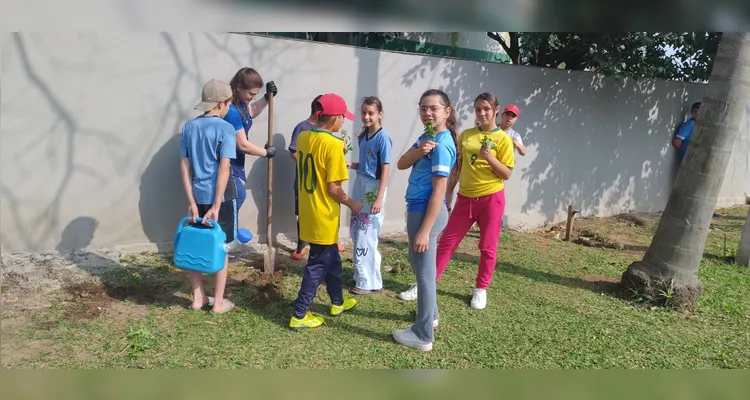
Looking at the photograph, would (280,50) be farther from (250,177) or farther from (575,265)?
(575,265)

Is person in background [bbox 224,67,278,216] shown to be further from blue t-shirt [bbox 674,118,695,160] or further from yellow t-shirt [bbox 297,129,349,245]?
blue t-shirt [bbox 674,118,695,160]

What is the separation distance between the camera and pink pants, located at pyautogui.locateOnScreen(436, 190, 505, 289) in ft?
13.5

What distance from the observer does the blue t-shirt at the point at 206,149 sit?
140 inches

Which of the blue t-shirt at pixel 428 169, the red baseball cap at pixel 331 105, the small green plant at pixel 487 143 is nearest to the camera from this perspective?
the blue t-shirt at pixel 428 169

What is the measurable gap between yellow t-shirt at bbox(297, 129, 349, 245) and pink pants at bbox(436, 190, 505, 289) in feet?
3.50

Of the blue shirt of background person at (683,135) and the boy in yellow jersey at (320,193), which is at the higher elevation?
the blue shirt of background person at (683,135)

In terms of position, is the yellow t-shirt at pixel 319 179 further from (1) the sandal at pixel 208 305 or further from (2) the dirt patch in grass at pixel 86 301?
(2) the dirt patch in grass at pixel 86 301

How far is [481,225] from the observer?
13.8ft

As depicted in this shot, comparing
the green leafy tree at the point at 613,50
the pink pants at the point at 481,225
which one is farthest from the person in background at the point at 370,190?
the green leafy tree at the point at 613,50

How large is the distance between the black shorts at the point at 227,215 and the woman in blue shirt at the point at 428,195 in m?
1.38

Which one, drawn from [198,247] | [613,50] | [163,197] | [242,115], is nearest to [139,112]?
[163,197]

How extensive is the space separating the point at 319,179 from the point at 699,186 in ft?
11.0

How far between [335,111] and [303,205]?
2.27 ft
